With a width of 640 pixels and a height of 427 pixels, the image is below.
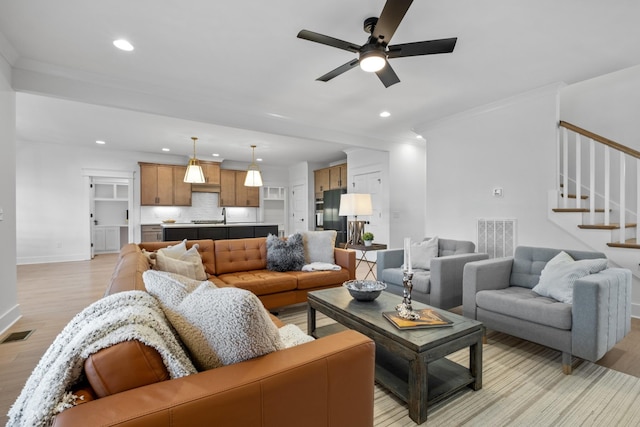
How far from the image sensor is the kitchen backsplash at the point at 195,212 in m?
7.42

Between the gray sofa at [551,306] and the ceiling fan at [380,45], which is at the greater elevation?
the ceiling fan at [380,45]

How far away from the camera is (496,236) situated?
13.5ft

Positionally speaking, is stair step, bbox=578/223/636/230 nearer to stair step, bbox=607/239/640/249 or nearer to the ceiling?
stair step, bbox=607/239/640/249

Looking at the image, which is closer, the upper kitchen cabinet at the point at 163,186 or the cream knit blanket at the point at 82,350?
the cream knit blanket at the point at 82,350

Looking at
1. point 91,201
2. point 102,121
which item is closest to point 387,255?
point 102,121

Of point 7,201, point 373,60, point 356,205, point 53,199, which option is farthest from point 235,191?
point 373,60

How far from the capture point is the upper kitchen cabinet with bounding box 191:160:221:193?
780 cm

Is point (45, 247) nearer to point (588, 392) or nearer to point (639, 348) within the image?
point (588, 392)

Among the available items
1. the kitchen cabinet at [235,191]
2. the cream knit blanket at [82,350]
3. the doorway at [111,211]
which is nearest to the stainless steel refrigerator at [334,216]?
the kitchen cabinet at [235,191]

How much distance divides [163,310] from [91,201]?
748cm

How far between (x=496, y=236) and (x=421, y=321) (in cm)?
295

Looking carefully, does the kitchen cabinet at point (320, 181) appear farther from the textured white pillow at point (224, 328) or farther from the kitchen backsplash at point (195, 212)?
the textured white pillow at point (224, 328)

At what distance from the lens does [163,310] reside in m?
1.12

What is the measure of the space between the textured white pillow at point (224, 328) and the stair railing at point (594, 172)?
3.80 metres
